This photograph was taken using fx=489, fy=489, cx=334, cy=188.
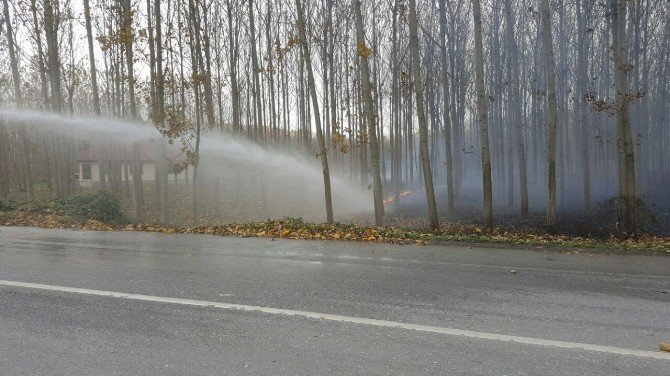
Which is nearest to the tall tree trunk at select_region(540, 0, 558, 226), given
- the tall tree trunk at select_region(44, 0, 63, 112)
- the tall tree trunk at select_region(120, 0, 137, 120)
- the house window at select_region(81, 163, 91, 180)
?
the tall tree trunk at select_region(120, 0, 137, 120)

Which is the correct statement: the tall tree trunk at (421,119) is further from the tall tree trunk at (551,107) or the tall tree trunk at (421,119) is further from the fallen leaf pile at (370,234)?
the tall tree trunk at (551,107)

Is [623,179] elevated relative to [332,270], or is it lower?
elevated

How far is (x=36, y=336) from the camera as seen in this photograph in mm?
4172

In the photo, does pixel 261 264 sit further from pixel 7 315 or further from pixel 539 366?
pixel 539 366

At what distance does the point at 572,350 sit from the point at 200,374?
2.76 meters

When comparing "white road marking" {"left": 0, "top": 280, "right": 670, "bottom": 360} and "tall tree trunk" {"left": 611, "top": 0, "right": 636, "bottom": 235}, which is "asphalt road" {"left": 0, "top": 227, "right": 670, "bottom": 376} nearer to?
"white road marking" {"left": 0, "top": 280, "right": 670, "bottom": 360}

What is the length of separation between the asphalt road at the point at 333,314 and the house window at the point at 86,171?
39.1 metres

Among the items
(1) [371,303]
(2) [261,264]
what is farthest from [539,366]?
(2) [261,264]

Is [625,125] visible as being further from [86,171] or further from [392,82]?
[86,171]

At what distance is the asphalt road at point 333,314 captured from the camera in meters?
3.56

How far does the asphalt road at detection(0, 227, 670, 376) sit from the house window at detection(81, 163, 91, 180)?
39061 mm

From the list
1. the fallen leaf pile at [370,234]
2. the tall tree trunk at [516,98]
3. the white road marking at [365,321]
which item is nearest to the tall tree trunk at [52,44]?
the fallen leaf pile at [370,234]

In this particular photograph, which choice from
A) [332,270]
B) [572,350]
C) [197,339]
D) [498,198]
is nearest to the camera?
[572,350]

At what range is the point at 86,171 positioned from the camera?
143 feet
